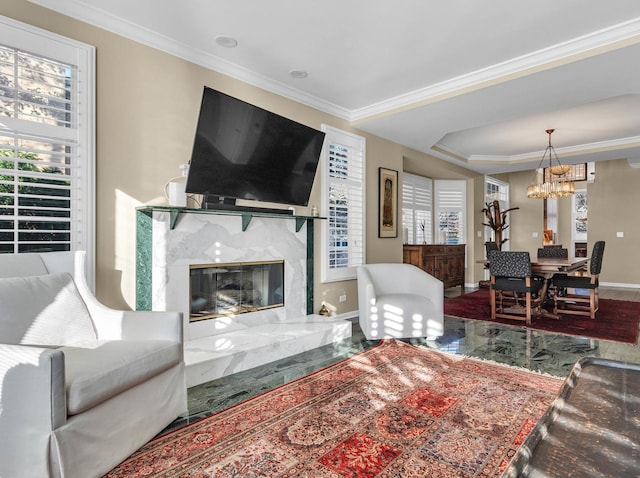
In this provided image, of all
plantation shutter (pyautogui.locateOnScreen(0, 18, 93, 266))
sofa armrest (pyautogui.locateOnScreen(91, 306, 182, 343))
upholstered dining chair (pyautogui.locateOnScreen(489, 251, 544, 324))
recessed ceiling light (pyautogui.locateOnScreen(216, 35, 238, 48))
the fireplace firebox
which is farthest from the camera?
upholstered dining chair (pyautogui.locateOnScreen(489, 251, 544, 324))

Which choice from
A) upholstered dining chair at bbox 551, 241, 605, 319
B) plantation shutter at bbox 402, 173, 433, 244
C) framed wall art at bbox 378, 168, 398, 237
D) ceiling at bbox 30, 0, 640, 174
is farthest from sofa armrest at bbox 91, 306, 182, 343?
plantation shutter at bbox 402, 173, 433, 244

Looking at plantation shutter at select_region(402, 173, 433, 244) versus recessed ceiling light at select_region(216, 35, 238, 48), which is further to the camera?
plantation shutter at select_region(402, 173, 433, 244)

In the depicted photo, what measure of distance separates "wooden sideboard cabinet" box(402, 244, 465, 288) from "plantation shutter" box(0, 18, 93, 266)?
462 centimetres

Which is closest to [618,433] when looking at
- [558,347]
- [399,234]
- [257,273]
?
[558,347]

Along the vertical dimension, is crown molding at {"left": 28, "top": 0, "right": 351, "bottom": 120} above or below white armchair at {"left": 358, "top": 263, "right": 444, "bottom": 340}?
above

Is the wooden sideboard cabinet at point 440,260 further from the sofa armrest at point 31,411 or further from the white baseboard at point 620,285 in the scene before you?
the sofa armrest at point 31,411

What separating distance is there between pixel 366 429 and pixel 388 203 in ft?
12.4

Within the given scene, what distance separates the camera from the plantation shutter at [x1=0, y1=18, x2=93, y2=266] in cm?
232

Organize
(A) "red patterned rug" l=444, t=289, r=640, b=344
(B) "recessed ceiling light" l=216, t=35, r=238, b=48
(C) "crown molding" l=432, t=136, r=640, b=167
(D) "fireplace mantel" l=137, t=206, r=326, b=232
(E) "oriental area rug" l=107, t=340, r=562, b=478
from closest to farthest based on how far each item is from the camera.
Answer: (E) "oriental area rug" l=107, t=340, r=562, b=478
(D) "fireplace mantel" l=137, t=206, r=326, b=232
(B) "recessed ceiling light" l=216, t=35, r=238, b=48
(A) "red patterned rug" l=444, t=289, r=640, b=344
(C) "crown molding" l=432, t=136, r=640, b=167

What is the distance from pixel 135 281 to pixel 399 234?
3.83 meters

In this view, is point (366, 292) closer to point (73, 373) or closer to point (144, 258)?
point (144, 258)

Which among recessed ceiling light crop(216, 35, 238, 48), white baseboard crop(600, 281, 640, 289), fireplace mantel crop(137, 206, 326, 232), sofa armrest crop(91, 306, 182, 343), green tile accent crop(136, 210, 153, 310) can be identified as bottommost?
white baseboard crop(600, 281, 640, 289)

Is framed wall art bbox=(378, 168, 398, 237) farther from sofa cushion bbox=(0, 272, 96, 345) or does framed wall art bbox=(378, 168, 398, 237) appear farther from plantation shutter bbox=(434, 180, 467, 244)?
sofa cushion bbox=(0, 272, 96, 345)

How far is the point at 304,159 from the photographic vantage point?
3734 mm
